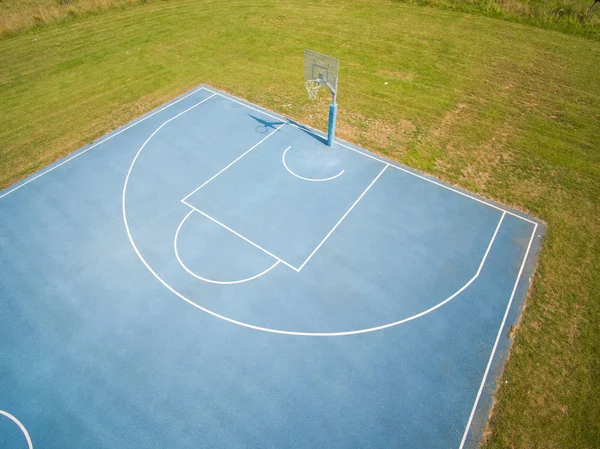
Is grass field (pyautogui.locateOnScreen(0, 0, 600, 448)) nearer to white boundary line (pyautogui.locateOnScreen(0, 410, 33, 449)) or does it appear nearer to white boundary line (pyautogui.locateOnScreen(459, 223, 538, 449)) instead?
white boundary line (pyautogui.locateOnScreen(459, 223, 538, 449))

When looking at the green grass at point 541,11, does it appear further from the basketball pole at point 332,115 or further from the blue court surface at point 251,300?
the basketball pole at point 332,115

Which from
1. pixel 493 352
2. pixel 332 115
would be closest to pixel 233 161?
pixel 332 115

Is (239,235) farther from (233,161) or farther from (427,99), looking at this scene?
(427,99)

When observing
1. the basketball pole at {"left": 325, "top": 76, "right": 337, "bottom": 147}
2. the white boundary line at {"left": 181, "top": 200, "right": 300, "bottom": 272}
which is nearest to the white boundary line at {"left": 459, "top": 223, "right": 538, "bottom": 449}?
the white boundary line at {"left": 181, "top": 200, "right": 300, "bottom": 272}

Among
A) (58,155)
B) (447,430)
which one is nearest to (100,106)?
(58,155)

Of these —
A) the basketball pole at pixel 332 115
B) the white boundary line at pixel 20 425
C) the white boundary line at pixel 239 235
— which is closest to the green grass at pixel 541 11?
the basketball pole at pixel 332 115

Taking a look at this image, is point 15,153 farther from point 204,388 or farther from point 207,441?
point 207,441
